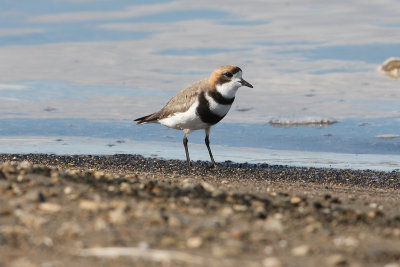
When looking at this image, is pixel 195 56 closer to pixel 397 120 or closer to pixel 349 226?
pixel 397 120

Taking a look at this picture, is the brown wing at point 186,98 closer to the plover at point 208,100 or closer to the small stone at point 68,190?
the plover at point 208,100

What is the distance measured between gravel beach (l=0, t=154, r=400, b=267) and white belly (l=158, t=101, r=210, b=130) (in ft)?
11.0

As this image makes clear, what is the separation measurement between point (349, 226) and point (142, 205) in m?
1.52

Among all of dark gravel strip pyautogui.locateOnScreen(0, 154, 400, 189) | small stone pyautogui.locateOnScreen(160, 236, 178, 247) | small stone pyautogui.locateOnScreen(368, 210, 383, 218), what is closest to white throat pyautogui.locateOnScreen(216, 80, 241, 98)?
dark gravel strip pyautogui.locateOnScreen(0, 154, 400, 189)

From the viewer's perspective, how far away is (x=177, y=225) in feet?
15.1

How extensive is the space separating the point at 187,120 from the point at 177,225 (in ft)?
17.6

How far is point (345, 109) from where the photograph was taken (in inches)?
567

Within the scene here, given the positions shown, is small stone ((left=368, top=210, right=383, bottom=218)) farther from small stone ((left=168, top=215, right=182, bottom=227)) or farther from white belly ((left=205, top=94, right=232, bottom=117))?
white belly ((left=205, top=94, right=232, bottom=117))

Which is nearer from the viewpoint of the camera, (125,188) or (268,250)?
(268,250)

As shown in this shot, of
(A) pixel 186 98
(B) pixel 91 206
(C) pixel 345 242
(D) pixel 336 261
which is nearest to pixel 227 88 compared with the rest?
(A) pixel 186 98

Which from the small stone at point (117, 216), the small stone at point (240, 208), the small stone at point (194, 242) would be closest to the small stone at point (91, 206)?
the small stone at point (117, 216)

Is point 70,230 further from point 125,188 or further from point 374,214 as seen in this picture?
point 374,214

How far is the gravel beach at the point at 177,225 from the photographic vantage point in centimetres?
409

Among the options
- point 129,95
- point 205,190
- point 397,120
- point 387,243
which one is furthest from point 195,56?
point 387,243
